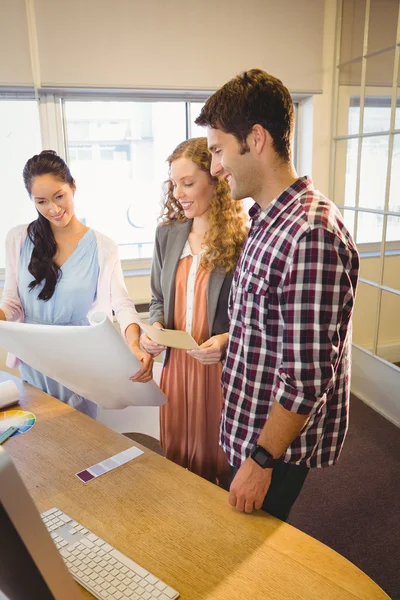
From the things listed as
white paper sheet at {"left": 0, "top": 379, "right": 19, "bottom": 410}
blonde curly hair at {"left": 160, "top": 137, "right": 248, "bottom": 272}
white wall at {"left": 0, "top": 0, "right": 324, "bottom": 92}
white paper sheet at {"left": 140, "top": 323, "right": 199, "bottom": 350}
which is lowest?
white paper sheet at {"left": 0, "top": 379, "right": 19, "bottom": 410}

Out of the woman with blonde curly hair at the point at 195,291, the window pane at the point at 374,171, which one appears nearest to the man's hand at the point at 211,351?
the woman with blonde curly hair at the point at 195,291

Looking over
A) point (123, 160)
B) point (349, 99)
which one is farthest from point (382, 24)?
point (123, 160)

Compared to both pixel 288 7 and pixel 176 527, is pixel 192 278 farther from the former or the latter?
pixel 288 7

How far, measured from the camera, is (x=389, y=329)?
3.18m

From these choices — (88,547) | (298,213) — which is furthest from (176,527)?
(298,213)

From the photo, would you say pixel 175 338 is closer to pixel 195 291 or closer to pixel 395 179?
pixel 195 291

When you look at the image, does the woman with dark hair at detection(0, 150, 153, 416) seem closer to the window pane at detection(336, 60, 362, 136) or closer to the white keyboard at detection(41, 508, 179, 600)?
the white keyboard at detection(41, 508, 179, 600)

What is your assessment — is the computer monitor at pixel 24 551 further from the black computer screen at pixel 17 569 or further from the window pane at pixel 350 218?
the window pane at pixel 350 218

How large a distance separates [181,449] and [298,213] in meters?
1.04

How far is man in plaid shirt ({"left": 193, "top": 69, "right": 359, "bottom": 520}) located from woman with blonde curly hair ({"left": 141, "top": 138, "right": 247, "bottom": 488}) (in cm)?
38

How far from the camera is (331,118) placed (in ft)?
11.4

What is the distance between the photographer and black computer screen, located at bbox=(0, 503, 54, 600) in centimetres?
51

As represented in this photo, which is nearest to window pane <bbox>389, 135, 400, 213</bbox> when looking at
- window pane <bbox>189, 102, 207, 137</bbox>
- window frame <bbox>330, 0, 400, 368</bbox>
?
window frame <bbox>330, 0, 400, 368</bbox>

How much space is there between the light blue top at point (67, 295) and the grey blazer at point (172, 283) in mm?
231
